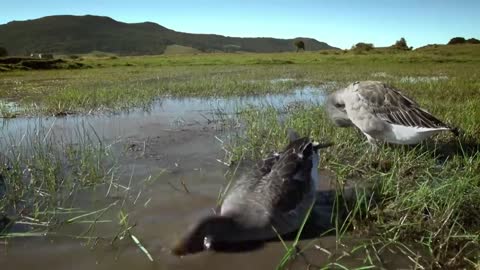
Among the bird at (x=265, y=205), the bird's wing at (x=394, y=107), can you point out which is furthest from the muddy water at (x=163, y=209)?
the bird's wing at (x=394, y=107)

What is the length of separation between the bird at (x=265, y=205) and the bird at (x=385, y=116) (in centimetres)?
183

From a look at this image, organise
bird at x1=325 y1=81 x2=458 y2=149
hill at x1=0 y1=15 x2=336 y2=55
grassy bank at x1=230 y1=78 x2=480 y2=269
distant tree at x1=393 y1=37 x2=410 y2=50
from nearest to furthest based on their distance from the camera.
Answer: grassy bank at x1=230 y1=78 x2=480 y2=269
bird at x1=325 y1=81 x2=458 y2=149
distant tree at x1=393 y1=37 x2=410 y2=50
hill at x1=0 y1=15 x2=336 y2=55

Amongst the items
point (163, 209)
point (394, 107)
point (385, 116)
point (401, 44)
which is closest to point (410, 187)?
point (385, 116)

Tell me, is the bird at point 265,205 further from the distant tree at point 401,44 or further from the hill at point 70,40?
the hill at point 70,40

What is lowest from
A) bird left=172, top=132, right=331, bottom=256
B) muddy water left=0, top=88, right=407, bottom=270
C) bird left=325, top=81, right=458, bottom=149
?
muddy water left=0, top=88, right=407, bottom=270

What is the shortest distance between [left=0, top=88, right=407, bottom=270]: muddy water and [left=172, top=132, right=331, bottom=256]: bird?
13 centimetres

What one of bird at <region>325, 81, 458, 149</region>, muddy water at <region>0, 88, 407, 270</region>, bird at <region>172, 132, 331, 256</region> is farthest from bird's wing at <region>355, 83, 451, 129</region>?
bird at <region>172, 132, 331, 256</region>

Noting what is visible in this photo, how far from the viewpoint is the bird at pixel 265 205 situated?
3.56 m

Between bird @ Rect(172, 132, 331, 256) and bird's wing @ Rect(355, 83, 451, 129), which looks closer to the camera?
bird @ Rect(172, 132, 331, 256)

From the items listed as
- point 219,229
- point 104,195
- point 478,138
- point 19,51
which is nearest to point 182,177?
point 104,195

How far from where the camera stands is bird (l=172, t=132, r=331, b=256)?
3564mm

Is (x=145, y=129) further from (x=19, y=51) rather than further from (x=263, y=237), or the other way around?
(x=19, y=51)

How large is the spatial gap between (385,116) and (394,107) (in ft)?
0.72

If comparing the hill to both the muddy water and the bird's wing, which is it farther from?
the bird's wing
